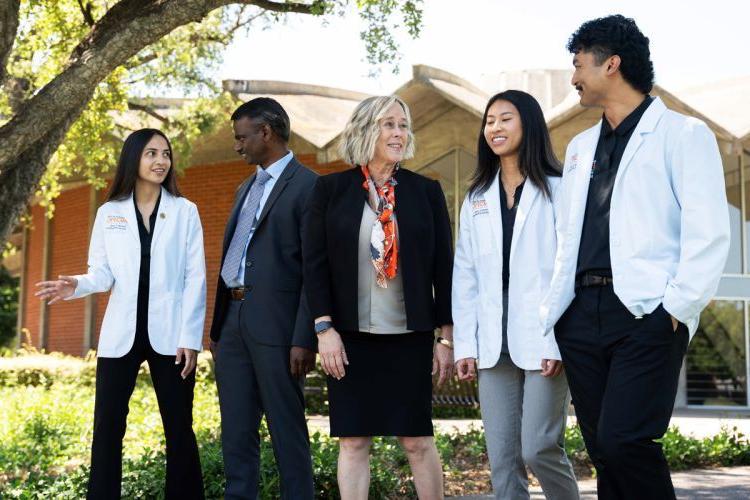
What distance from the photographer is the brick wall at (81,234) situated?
20688mm

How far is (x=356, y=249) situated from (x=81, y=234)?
67.5 ft

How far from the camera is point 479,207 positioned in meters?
4.64

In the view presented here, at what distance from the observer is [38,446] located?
8320 mm

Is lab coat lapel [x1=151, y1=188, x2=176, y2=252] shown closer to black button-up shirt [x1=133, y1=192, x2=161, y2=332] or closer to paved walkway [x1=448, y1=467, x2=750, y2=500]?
black button-up shirt [x1=133, y1=192, x2=161, y2=332]

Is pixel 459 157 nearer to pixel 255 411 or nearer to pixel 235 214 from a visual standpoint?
pixel 235 214

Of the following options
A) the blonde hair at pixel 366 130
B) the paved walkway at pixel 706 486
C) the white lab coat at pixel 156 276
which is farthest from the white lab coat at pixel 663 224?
the paved walkway at pixel 706 486

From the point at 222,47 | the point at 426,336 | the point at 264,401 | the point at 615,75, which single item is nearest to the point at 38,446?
the point at 264,401

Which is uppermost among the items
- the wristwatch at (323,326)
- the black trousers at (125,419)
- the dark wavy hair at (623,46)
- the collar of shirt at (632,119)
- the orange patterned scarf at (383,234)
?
the dark wavy hair at (623,46)

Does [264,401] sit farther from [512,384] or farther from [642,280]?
[642,280]

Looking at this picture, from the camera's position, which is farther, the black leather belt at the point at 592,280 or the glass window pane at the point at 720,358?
the glass window pane at the point at 720,358

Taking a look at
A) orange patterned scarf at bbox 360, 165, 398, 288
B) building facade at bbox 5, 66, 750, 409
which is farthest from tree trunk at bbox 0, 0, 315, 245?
building facade at bbox 5, 66, 750, 409

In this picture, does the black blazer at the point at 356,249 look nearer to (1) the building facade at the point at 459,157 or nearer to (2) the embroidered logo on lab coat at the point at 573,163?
(2) the embroidered logo on lab coat at the point at 573,163

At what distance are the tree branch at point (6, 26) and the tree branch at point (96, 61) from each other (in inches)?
13.3

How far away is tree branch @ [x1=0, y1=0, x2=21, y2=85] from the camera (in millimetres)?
6770
